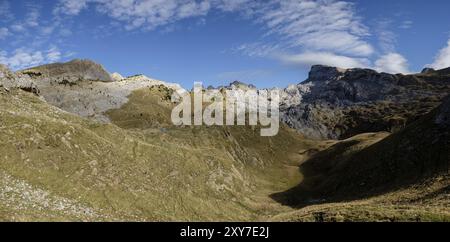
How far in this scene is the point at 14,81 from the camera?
76.2 metres

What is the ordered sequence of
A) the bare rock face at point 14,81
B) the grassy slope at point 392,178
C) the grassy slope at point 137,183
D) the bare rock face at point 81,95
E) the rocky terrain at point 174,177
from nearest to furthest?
1. the grassy slope at point 137,183
2. the rocky terrain at point 174,177
3. the grassy slope at point 392,178
4. the bare rock face at point 14,81
5. the bare rock face at point 81,95

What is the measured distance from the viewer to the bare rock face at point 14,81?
7288 cm

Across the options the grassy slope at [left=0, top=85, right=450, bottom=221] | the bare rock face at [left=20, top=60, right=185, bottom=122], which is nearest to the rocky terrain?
the grassy slope at [left=0, top=85, right=450, bottom=221]

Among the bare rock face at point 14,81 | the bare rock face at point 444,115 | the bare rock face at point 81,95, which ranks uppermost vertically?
the bare rock face at point 81,95

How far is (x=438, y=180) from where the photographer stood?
207ft

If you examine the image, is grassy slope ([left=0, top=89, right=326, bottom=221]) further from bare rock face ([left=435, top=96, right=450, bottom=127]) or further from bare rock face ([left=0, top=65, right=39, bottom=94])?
bare rock face ([left=435, top=96, right=450, bottom=127])

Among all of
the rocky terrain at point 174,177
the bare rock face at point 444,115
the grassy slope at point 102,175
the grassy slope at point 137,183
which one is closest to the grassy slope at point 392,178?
the rocky terrain at point 174,177

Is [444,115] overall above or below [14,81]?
below

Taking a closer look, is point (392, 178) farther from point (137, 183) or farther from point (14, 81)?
point (14, 81)

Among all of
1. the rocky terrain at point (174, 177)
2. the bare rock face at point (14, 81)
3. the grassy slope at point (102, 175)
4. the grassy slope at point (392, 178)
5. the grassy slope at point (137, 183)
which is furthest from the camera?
the bare rock face at point (14, 81)

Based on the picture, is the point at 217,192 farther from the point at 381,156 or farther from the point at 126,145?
the point at 381,156

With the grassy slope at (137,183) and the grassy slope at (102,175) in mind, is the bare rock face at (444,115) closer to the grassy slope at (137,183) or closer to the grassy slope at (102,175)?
the grassy slope at (137,183)

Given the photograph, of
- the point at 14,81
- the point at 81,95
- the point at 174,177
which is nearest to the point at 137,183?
the point at 174,177

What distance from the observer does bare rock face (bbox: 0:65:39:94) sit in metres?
72.9
